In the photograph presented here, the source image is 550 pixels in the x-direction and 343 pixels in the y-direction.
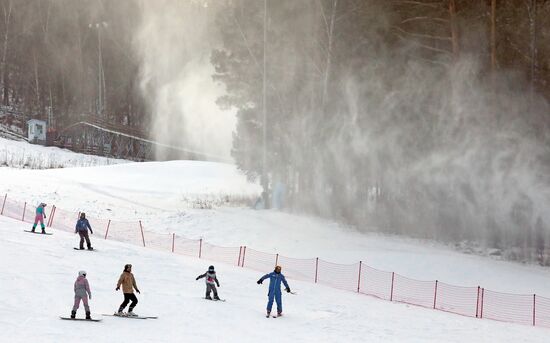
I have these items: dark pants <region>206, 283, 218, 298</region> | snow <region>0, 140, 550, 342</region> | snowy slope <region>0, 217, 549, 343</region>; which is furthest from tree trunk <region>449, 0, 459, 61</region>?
dark pants <region>206, 283, 218, 298</region>

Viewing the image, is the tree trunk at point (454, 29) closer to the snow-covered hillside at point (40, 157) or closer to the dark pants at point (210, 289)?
the dark pants at point (210, 289)

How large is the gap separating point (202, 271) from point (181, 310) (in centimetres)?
627

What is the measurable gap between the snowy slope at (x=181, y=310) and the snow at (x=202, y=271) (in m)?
0.04

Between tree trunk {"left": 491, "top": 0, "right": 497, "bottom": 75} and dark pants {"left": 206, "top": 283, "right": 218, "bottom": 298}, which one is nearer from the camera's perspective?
dark pants {"left": 206, "top": 283, "right": 218, "bottom": 298}

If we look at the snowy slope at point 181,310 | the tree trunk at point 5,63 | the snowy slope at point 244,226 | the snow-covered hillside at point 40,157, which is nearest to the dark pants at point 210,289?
the snowy slope at point 181,310

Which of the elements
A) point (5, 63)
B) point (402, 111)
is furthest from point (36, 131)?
point (402, 111)

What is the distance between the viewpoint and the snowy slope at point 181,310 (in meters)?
12.8

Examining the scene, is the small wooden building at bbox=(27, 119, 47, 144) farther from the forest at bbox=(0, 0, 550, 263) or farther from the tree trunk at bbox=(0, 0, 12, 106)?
the forest at bbox=(0, 0, 550, 263)

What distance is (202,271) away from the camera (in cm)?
2188

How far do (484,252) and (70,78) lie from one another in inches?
2420

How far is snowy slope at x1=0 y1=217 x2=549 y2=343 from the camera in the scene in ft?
42.0

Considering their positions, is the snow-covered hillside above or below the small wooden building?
below

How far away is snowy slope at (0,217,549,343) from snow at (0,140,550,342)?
0.12 ft

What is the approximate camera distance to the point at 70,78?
78.9m
